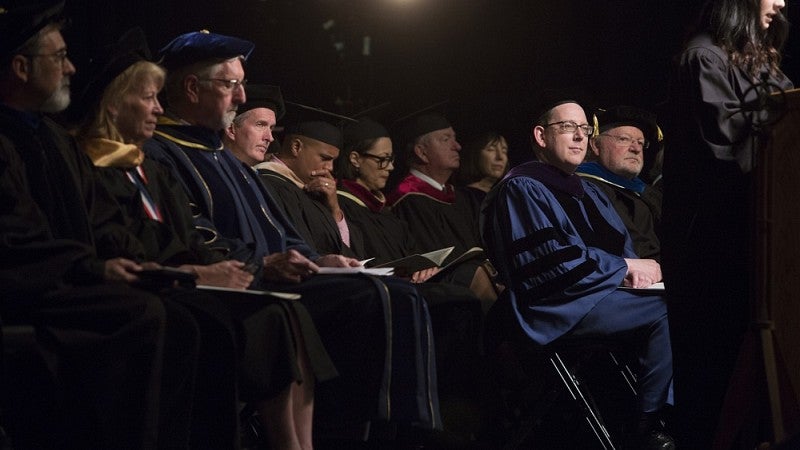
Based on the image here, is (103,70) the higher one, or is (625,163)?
(103,70)

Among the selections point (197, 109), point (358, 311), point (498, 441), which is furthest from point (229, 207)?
point (498, 441)

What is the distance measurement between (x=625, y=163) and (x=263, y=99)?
6.72 ft

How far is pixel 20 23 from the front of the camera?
329 centimetres

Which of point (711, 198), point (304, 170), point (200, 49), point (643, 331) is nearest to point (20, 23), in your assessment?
point (200, 49)

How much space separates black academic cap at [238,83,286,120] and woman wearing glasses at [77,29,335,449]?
Answer: 1666 mm

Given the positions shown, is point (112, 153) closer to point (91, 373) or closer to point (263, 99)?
point (91, 373)

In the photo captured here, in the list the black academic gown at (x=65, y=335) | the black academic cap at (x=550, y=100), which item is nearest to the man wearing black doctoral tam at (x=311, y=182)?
the black academic cap at (x=550, y=100)

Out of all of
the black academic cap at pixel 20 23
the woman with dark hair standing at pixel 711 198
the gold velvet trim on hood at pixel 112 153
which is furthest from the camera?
the gold velvet trim on hood at pixel 112 153

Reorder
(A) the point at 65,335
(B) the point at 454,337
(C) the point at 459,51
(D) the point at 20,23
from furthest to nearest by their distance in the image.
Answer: (C) the point at 459,51 → (B) the point at 454,337 → (D) the point at 20,23 → (A) the point at 65,335

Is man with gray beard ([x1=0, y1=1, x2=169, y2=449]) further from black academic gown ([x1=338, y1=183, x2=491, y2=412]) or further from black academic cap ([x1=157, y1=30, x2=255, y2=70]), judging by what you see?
black academic gown ([x1=338, y1=183, x2=491, y2=412])

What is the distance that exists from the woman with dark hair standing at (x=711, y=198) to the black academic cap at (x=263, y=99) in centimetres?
244

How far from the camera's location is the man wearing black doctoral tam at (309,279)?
4039 millimetres

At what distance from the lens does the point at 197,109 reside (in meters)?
4.41

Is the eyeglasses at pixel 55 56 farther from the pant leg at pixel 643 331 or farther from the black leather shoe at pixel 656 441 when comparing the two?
the black leather shoe at pixel 656 441
